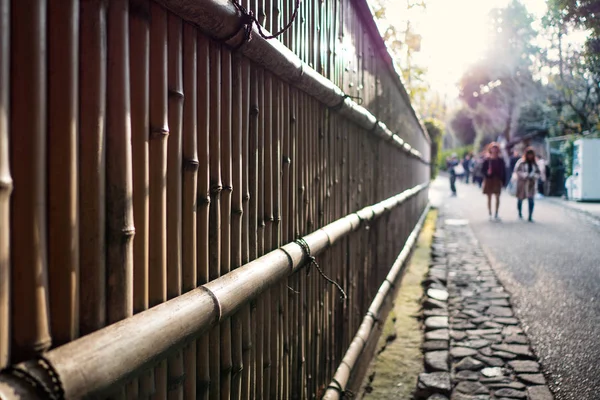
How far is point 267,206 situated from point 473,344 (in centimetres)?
275

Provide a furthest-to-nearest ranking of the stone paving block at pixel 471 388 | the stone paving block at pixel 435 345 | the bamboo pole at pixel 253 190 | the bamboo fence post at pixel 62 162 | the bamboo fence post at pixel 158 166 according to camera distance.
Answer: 1. the stone paving block at pixel 435 345
2. the stone paving block at pixel 471 388
3. the bamboo pole at pixel 253 190
4. the bamboo fence post at pixel 158 166
5. the bamboo fence post at pixel 62 162

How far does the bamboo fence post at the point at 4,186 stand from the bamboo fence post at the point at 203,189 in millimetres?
649

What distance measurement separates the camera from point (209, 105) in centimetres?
150

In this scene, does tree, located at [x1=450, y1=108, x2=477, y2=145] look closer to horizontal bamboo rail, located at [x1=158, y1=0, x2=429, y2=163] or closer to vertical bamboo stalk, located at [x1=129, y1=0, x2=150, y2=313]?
horizontal bamboo rail, located at [x1=158, y1=0, x2=429, y2=163]

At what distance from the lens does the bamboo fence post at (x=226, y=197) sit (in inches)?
62.9

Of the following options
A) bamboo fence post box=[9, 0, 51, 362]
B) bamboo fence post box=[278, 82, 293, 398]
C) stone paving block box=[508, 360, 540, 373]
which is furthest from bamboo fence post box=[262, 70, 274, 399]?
stone paving block box=[508, 360, 540, 373]

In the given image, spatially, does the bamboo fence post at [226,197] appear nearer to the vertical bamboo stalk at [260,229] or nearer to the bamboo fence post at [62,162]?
the vertical bamboo stalk at [260,229]

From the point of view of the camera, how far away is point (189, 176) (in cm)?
139

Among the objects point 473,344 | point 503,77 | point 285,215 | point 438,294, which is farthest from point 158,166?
point 503,77

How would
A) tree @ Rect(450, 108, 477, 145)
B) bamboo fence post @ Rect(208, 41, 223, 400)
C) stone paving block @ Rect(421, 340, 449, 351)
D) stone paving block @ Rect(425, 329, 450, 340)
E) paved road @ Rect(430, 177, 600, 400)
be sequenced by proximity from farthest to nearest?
tree @ Rect(450, 108, 477, 145) → stone paving block @ Rect(425, 329, 450, 340) → stone paving block @ Rect(421, 340, 449, 351) → paved road @ Rect(430, 177, 600, 400) → bamboo fence post @ Rect(208, 41, 223, 400)

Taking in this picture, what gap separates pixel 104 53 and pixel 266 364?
133 centimetres

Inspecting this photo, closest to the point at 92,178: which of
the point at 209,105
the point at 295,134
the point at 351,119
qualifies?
the point at 209,105

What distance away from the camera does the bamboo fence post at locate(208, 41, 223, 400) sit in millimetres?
1521

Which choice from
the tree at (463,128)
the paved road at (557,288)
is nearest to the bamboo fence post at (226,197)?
the paved road at (557,288)
